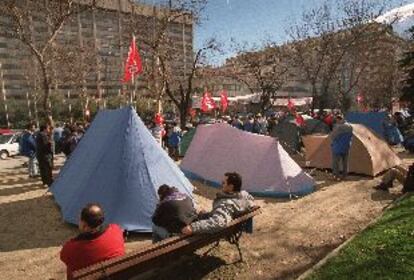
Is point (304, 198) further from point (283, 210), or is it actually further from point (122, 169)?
point (122, 169)

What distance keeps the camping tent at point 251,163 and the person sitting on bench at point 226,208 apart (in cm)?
465

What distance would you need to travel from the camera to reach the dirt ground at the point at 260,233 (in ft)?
22.7

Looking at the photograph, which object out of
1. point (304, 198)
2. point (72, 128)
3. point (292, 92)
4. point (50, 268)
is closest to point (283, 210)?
point (304, 198)

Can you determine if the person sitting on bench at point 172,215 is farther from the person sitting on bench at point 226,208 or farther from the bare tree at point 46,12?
the bare tree at point 46,12

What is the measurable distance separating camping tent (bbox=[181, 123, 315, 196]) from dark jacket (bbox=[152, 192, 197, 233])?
539 centimetres

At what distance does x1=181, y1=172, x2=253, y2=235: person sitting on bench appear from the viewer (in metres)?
6.12

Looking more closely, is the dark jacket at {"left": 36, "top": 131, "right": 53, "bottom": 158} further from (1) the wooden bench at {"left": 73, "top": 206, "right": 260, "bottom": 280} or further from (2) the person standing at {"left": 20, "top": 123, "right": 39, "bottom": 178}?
(1) the wooden bench at {"left": 73, "top": 206, "right": 260, "bottom": 280}

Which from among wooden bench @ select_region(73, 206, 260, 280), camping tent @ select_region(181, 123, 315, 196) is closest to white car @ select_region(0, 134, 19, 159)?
camping tent @ select_region(181, 123, 315, 196)

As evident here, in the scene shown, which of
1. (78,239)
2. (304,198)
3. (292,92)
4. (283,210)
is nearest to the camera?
(78,239)

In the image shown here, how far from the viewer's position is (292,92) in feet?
418

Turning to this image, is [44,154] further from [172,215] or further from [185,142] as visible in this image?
[172,215]

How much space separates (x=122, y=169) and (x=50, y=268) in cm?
248

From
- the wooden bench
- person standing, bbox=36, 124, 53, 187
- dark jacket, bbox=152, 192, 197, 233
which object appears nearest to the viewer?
the wooden bench

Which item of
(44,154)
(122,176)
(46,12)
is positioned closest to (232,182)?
(122,176)
